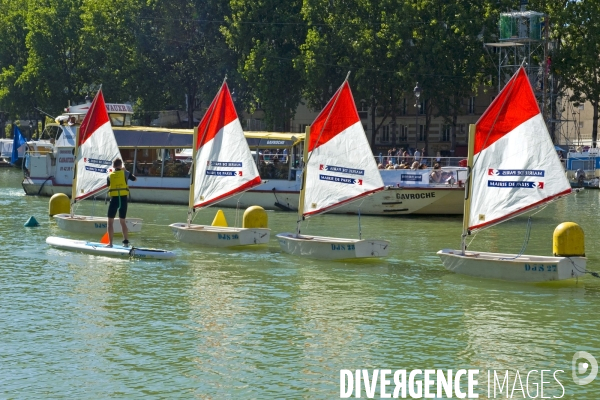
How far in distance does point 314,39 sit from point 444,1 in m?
9.09

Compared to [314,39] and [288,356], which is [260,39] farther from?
[288,356]

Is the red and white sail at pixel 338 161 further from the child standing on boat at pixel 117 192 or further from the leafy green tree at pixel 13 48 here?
the leafy green tree at pixel 13 48

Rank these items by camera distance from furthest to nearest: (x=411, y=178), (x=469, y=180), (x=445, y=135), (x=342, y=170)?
(x=445, y=135) < (x=411, y=178) < (x=342, y=170) < (x=469, y=180)

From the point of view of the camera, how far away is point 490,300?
2050 cm

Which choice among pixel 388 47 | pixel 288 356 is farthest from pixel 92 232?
pixel 388 47

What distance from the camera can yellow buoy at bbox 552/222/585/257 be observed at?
21.3 meters

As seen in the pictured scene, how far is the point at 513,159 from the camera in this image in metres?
22.1

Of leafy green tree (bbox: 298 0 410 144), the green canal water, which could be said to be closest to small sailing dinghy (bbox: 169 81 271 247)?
the green canal water

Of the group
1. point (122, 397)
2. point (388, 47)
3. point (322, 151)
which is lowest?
point (122, 397)

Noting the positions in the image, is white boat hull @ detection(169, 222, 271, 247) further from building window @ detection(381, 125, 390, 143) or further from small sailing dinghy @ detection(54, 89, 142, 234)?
building window @ detection(381, 125, 390, 143)

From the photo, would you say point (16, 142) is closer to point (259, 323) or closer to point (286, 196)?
point (286, 196)

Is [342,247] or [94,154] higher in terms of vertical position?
[94,154]

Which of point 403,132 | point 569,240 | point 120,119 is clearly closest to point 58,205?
point 120,119

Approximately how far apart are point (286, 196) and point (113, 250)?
55.3 feet
